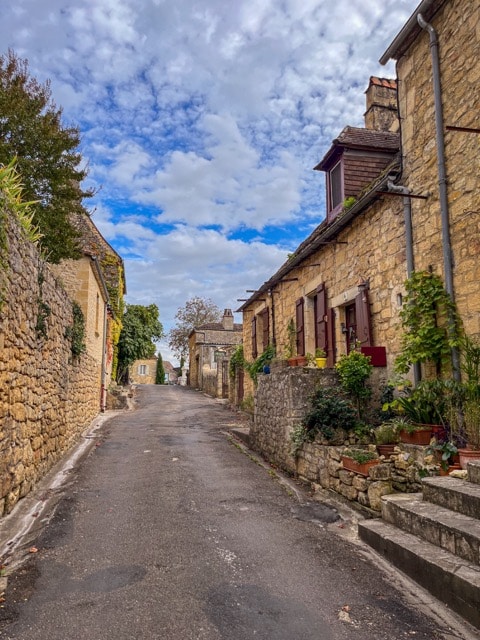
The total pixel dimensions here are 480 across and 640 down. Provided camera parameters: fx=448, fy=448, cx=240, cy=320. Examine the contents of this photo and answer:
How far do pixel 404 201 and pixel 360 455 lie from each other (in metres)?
3.78

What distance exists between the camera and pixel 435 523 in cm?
385

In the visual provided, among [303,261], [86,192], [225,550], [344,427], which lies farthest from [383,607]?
[86,192]

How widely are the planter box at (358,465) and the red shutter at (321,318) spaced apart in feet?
13.0

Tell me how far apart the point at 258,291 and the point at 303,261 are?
3656mm

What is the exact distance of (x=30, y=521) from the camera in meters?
5.16

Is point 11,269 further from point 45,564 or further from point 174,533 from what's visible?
point 174,533

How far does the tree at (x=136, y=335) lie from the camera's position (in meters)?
24.6

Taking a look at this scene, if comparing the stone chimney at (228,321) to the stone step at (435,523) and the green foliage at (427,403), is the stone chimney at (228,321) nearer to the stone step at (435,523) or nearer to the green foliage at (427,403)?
the green foliage at (427,403)

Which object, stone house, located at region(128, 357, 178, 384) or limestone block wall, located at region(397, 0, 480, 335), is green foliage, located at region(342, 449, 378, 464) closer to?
limestone block wall, located at region(397, 0, 480, 335)

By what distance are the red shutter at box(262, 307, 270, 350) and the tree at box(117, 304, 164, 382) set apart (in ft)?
38.8

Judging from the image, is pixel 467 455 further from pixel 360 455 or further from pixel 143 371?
pixel 143 371

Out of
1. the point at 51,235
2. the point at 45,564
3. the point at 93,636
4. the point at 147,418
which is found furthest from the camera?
the point at 147,418

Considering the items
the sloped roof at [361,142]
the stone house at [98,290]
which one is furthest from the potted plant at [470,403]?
the stone house at [98,290]

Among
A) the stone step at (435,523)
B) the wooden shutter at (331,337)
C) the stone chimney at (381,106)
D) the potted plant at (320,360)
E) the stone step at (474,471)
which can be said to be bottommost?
the stone step at (435,523)
